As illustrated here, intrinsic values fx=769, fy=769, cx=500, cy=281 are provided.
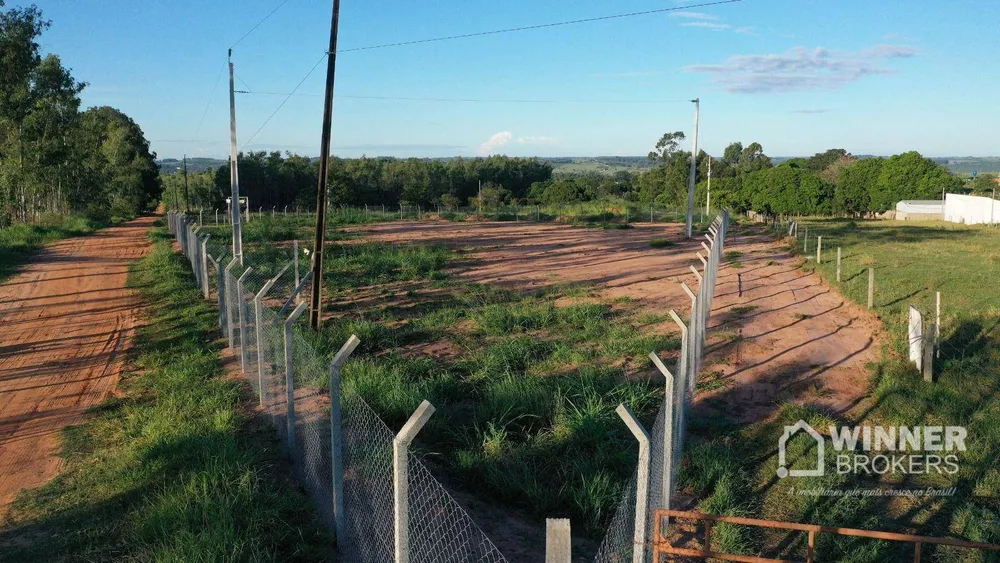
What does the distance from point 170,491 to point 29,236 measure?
3030 cm

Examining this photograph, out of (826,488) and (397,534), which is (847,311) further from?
(397,534)

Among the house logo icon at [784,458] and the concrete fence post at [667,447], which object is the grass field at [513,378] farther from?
the house logo icon at [784,458]

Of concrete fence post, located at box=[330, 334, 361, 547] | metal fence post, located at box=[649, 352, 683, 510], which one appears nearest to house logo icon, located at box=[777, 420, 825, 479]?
metal fence post, located at box=[649, 352, 683, 510]

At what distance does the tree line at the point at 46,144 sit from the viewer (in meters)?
32.3

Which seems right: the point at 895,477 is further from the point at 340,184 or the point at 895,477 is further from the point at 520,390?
the point at 340,184

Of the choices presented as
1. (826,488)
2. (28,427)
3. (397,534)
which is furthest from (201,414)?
(826,488)

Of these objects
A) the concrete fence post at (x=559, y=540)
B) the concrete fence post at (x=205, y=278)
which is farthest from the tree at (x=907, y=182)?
the concrete fence post at (x=559, y=540)

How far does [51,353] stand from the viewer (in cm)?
1192

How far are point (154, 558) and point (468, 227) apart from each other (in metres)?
39.5

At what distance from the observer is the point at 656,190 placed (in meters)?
86.5

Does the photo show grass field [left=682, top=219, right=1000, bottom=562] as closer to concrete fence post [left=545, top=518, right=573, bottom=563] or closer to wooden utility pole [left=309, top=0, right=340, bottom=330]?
concrete fence post [left=545, top=518, right=573, bottom=563]

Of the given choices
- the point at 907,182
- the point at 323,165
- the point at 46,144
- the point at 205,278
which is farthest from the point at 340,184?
the point at 323,165

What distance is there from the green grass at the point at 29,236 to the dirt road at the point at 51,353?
178 centimetres

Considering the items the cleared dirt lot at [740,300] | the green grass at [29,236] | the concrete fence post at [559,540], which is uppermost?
the concrete fence post at [559,540]
